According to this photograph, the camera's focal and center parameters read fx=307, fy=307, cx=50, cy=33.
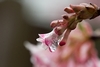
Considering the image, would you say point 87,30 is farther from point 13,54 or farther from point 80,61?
point 13,54

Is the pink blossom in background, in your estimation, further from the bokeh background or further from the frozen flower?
the bokeh background

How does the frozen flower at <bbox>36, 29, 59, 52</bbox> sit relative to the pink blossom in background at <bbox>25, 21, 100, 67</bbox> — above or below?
below

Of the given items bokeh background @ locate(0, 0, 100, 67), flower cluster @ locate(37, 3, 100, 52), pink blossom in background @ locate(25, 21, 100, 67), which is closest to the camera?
flower cluster @ locate(37, 3, 100, 52)

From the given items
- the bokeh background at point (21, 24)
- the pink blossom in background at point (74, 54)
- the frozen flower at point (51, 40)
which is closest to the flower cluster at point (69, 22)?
the frozen flower at point (51, 40)

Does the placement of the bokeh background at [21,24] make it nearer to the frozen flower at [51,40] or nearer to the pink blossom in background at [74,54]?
the pink blossom in background at [74,54]

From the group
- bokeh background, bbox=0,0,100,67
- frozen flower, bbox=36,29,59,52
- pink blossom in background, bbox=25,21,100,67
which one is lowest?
frozen flower, bbox=36,29,59,52

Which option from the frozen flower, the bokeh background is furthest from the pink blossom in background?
the bokeh background

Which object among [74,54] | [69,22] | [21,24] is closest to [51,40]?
[69,22]
